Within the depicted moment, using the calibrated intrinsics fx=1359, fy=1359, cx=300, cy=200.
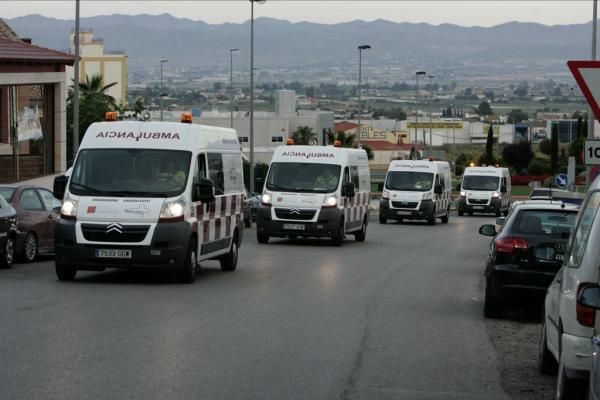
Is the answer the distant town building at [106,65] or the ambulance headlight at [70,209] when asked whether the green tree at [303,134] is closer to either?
the distant town building at [106,65]

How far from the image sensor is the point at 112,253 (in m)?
19.1

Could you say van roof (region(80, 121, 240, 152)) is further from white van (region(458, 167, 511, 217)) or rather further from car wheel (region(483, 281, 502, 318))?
white van (region(458, 167, 511, 217))

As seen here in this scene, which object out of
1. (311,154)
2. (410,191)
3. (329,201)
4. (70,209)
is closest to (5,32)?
(410,191)

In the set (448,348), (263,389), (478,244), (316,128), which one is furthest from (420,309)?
(316,128)

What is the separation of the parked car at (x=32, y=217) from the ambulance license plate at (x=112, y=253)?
15.6ft

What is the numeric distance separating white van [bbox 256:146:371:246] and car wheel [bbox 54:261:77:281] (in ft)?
40.4

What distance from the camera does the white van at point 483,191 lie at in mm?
62688

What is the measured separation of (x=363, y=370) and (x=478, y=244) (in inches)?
1035

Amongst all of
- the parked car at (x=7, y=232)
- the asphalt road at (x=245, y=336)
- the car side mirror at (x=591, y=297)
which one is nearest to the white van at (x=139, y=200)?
the asphalt road at (x=245, y=336)

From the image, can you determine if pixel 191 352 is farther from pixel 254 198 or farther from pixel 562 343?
pixel 254 198

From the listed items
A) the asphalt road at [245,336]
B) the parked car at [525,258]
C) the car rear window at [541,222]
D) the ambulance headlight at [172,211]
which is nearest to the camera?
the asphalt road at [245,336]

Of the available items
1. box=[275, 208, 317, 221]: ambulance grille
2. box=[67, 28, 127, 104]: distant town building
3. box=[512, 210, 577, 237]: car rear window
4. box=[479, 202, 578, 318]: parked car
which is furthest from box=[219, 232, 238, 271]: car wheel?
box=[67, 28, 127, 104]: distant town building

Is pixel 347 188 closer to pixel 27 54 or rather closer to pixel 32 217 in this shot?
pixel 32 217

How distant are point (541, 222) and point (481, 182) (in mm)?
47024
